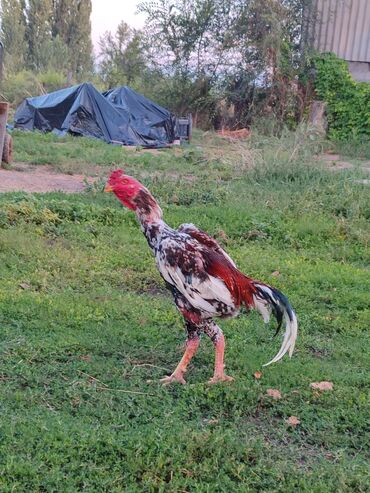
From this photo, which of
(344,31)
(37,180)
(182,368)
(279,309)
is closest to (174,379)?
(182,368)

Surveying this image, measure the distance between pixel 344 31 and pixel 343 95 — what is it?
7.29ft

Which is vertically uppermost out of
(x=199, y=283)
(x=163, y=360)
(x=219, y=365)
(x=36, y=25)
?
(x=36, y=25)

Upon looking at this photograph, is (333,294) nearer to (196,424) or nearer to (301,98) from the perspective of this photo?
(196,424)

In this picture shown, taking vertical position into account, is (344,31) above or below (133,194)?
above

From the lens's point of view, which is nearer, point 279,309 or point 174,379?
point 279,309

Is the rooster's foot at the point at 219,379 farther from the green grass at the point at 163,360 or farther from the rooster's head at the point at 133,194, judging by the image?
the rooster's head at the point at 133,194

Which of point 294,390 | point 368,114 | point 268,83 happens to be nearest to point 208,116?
point 268,83

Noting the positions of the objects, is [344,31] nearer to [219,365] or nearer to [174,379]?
[219,365]

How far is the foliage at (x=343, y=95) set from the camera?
20.5 metres

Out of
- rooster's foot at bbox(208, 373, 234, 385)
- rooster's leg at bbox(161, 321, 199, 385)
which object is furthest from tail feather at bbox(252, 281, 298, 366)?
rooster's leg at bbox(161, 321, 199, 385)

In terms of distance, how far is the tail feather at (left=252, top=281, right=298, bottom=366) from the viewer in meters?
3.85

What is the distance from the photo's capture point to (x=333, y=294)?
6.04 metres

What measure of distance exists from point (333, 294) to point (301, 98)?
16634 millimetres

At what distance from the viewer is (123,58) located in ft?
90.8
